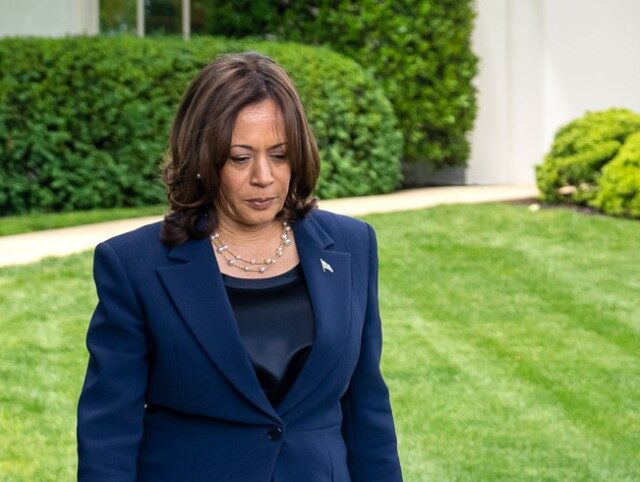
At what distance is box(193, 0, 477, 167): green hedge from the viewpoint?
1388cm

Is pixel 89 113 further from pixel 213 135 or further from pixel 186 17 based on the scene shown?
pixel 213 135

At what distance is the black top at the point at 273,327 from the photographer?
290cm

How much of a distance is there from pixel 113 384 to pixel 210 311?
241 millimetres

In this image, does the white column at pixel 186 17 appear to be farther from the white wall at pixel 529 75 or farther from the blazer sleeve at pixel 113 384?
the blazer sleeve at pixel 113 384

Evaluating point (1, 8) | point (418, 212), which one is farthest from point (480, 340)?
point (1, 8)

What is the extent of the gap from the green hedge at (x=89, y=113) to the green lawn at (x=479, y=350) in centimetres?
218

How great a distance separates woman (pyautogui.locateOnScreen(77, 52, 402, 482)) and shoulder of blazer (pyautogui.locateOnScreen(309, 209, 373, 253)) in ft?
0.39

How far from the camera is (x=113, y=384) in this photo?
2885 mm

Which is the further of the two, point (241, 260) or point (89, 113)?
point (89, 113)

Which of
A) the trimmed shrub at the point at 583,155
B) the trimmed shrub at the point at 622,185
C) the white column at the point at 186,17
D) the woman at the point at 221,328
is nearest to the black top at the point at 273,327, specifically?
the woman at the point at 221,328

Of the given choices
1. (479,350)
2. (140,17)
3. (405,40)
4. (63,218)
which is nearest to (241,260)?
(479,350)

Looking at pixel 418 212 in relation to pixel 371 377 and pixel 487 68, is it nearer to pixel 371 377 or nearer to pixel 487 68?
pixel 487 68

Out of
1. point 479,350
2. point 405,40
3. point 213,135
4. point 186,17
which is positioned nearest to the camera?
point 213,135

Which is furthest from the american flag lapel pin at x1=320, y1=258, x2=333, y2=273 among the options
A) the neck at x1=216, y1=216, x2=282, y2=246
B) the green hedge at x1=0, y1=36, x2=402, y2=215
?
the green hedge at x1=0, y1=36, x2=402, y2=215
